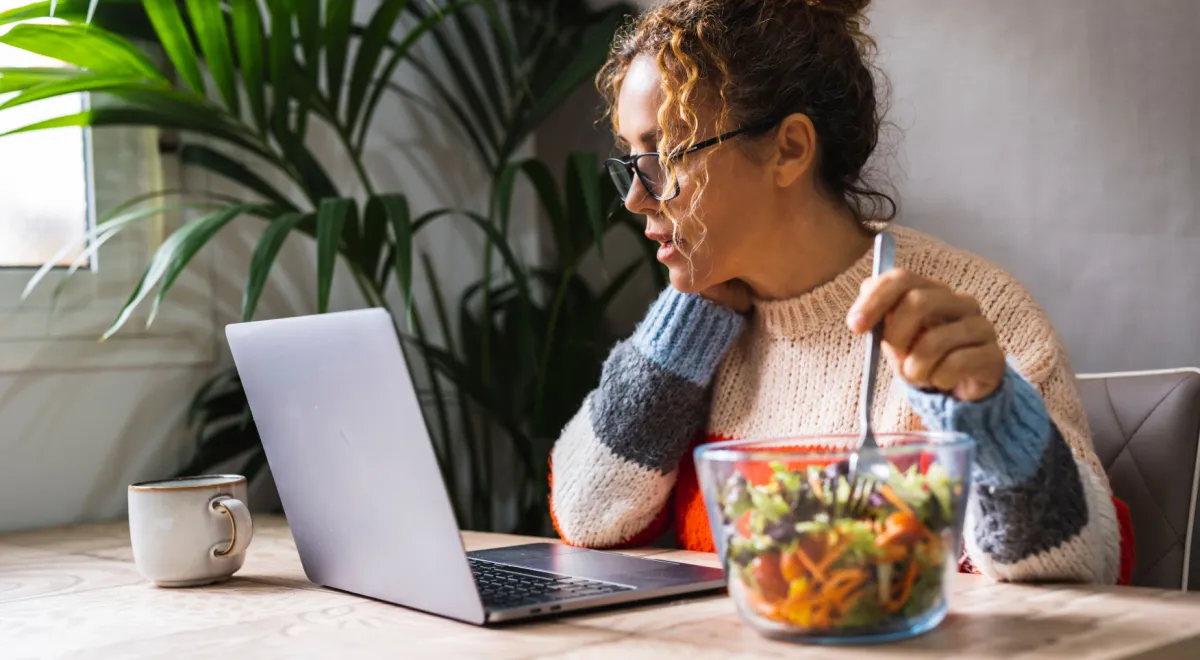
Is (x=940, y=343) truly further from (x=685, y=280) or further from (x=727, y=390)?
(x=727, y=390)

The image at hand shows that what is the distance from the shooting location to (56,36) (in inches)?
59.4

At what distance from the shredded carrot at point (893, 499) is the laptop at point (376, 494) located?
0.25 meters

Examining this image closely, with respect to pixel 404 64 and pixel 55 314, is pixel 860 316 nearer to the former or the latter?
pixel 55 314

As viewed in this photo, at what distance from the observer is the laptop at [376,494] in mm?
789

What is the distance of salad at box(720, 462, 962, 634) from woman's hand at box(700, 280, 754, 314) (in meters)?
0.64

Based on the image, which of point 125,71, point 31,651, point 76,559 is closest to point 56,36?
point 125,71

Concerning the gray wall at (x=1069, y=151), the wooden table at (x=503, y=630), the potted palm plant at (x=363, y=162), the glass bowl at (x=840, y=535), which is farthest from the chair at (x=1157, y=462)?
the potted palm plant at (x=363, y=162)

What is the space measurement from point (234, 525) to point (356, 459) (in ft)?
0.76

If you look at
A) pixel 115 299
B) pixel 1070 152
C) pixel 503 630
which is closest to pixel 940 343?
pixel 503 630

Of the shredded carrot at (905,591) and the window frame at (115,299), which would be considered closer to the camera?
the shredded carrot at (905,591)

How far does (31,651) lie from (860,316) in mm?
608

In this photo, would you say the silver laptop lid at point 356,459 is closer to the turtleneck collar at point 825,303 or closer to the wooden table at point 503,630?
the wooden table at point 503,630

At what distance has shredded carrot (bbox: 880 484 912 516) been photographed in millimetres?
674

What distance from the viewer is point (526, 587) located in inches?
36.1
